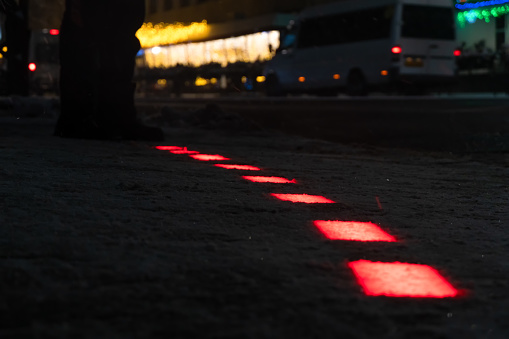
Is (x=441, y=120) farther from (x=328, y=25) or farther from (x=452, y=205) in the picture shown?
(x=328, y=25)

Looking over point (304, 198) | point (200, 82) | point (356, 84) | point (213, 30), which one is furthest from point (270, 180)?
point (213, 30)

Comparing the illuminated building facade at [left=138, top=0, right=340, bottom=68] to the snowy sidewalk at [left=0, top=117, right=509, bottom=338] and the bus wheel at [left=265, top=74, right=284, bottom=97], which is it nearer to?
the bus wheel at [left=265, top=74, right=284, bottom=97]

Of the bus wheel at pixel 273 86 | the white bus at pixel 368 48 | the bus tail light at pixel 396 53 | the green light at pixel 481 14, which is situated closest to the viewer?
the bus tail light at pixel 396 53

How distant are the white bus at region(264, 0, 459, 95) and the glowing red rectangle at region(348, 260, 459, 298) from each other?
20217mm

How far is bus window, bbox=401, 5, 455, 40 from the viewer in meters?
23.3

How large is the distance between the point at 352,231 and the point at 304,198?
975 mm

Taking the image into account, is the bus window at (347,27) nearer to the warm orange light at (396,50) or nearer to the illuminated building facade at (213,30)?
the warm orange light at (396,50)

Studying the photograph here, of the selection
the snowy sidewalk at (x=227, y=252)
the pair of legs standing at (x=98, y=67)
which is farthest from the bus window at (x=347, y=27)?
the snowy sidewalk at (x=227, y=252)

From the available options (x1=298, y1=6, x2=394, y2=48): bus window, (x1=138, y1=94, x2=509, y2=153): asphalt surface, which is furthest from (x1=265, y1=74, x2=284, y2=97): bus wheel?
(x1=138, y1=94, x2=509, y2=153): asphalt surface

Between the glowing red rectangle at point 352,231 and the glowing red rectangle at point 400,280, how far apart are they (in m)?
0.47

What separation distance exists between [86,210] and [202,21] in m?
48.4

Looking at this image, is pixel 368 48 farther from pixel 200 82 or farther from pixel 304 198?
pixel 304 198

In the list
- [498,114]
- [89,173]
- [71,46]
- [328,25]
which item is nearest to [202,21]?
[328,25]

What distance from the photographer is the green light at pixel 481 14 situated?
107 feet
